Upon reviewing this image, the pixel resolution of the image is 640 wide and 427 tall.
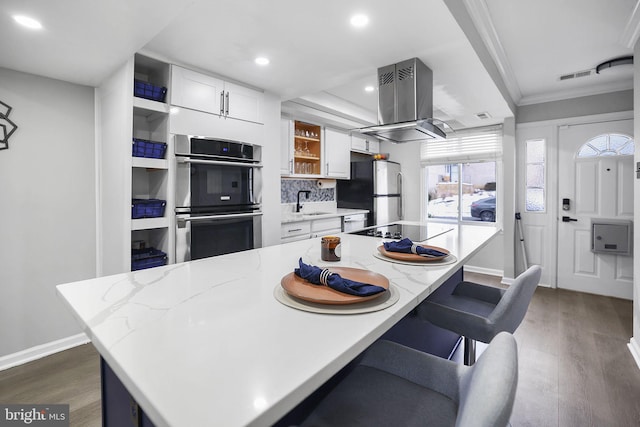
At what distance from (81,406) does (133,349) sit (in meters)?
1.70

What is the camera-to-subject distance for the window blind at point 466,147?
4445 millimetres

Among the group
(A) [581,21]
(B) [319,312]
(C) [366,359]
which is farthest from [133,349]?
(A) [581,21]

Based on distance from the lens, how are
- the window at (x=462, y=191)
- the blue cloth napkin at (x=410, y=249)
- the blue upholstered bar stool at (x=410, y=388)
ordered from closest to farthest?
the blue upholstered bar stool at (x=410, y=388), the blue cloth napkin at (x=410, y=249), the window at (x=462, y=191)

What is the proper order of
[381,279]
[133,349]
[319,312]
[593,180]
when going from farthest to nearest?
1. [593,180]
2. [381,279]
3. [319,312]
4. [133,349]

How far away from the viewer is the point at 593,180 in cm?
372

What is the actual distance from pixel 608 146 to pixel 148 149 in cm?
486

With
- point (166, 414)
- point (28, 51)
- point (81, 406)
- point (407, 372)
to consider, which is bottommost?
point (81, 406)

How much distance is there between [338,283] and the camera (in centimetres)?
96

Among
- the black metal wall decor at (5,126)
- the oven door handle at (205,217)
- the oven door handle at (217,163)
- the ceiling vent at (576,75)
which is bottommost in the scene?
the oven door handle at (205,217)

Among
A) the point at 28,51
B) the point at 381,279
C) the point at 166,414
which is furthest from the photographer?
the point at 28,51

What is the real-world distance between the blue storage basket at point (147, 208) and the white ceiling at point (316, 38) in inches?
37.8

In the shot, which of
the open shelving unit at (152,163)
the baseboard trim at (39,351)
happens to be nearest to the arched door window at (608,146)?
the open shelving unit at (152,163)

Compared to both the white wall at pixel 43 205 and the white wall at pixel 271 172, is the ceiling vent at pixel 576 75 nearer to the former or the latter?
the white wall at pixel 271 172

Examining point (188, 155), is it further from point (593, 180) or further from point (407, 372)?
point (593, 180)
